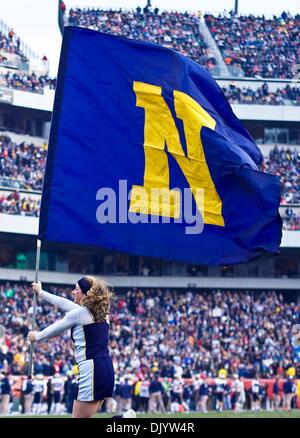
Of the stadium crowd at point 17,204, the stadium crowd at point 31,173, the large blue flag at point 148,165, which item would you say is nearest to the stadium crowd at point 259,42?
the stadium crowd at point 31,173

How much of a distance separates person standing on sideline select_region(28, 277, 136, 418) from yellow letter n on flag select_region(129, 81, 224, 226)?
2.74 meters

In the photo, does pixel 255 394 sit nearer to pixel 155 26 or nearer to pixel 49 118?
pixel 49 118

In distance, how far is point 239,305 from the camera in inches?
1687

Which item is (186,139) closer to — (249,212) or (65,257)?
(249,212)

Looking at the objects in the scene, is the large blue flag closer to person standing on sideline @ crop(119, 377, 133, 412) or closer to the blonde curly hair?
the blonde curly hair

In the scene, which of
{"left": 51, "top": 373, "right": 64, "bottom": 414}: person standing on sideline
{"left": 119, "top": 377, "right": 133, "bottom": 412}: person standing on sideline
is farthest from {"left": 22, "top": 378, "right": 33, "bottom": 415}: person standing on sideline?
{"left": 119, "top": 377, "right": 133, "bottom": 412}: person standing on sideline

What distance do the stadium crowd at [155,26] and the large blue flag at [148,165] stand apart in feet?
126

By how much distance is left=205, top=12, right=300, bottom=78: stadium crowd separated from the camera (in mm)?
52000

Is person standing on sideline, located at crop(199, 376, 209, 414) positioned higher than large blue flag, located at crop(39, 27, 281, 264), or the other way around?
large blue flag, located at crop(39, 27, 281, 264)

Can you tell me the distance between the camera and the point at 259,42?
2119 inches

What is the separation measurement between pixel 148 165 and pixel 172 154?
1.13 feet

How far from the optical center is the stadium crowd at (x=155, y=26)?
52.0 metres

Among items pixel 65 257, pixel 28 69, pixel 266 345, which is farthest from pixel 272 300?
pixel 28 69

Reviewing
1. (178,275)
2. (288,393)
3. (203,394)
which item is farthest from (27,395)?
(178,275)
